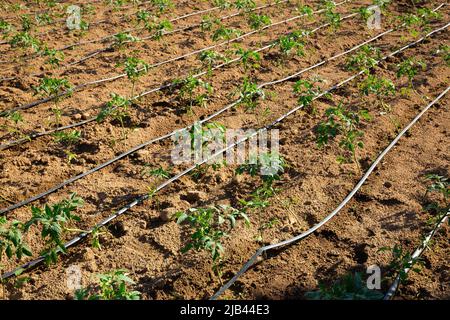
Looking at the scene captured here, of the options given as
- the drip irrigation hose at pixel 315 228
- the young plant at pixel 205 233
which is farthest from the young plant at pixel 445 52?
the young plant at pixel 205 233

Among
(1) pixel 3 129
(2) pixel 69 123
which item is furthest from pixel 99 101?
(1) pixel 3 129

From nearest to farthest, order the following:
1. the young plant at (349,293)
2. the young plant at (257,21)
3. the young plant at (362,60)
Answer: the young plant at (349,293), the young plant at (362,60), the young plant at (257,21)

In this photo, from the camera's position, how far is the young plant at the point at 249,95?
4392mm

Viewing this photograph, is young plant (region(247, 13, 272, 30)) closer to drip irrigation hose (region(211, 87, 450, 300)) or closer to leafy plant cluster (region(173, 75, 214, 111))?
leafy plant cluster (region(173, 75, 214, 111))

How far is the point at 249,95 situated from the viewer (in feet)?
14.7

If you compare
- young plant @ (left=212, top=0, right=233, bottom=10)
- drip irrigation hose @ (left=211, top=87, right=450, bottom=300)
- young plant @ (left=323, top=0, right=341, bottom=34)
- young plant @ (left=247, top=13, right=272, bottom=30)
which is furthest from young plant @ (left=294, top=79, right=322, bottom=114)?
young plant @ (left=212, top=0, right=233, bottom=10)

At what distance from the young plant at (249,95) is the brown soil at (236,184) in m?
0.10

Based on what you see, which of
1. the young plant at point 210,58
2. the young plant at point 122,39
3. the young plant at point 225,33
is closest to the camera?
the young plant at point 210,58

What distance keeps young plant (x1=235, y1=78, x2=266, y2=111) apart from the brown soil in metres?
0.10

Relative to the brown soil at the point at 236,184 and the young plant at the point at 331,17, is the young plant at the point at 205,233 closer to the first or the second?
the brown soil at the point at 236,184

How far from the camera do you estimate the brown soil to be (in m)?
3.08

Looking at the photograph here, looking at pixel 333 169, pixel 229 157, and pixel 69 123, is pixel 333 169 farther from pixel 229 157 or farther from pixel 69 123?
pixel 69 123

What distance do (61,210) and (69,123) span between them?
1.71 m
